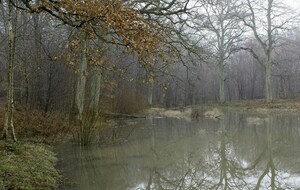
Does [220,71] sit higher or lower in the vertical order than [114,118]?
higher

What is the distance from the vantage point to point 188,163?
9.15 metres

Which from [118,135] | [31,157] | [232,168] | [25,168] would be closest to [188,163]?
[232,168]

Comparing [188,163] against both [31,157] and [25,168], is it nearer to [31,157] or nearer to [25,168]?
[31,157]

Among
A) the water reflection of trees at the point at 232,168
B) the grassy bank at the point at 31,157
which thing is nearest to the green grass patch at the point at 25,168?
the grassy bank at the point at 31,157

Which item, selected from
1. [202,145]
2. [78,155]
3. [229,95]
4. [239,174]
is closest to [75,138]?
[78,155]

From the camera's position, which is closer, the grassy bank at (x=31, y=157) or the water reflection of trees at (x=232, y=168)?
the grassy bank at (x=31, y=157)

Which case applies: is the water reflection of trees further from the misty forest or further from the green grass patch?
the green grass patch

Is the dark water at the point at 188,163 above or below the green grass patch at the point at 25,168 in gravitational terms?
below

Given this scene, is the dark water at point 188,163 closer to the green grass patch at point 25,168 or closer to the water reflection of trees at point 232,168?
the water reflection of trees at point 232,168

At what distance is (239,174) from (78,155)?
447 cm

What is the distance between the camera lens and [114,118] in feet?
69.4

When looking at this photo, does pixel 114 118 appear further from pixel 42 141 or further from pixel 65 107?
pixel 42 141

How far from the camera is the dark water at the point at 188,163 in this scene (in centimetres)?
721

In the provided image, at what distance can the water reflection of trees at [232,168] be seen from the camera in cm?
712
